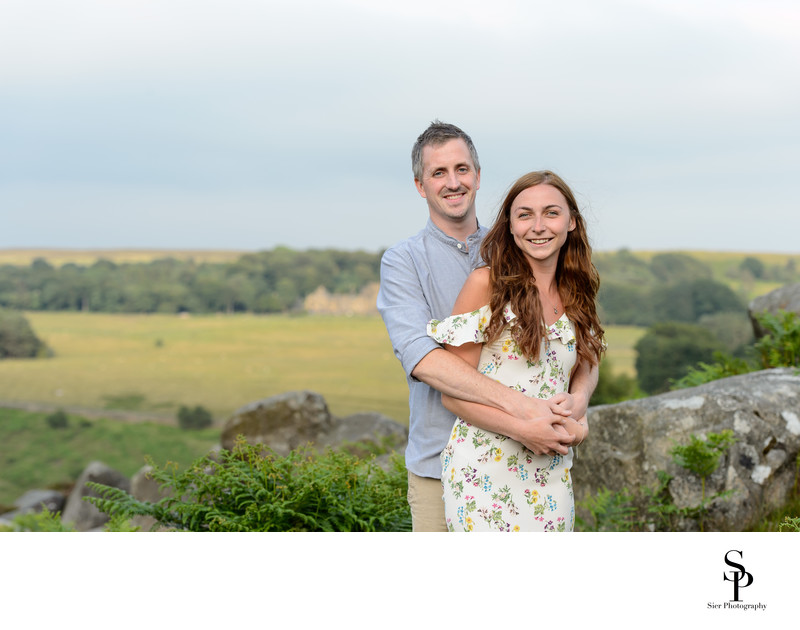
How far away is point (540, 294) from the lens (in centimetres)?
294

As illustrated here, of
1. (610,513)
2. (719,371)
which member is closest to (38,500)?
(610,513)

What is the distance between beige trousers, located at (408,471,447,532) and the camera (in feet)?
10.3

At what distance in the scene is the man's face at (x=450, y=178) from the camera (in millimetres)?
3102

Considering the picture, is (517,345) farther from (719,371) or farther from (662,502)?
(719,371)

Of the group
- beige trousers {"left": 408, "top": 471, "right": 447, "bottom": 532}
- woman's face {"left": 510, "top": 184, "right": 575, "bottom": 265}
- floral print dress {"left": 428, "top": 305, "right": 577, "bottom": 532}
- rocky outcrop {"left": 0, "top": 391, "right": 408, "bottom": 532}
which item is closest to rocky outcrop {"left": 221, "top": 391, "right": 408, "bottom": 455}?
rocky outcrop {"left": 0, "top": 391, "right": 408, "bottom": 532}

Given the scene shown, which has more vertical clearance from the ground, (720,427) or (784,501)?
A: (720,427)

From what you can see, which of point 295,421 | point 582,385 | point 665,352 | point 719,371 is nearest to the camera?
point 582,385

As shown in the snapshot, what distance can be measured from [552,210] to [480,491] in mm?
1135

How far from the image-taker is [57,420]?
56.8ft

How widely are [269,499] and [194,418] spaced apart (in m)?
12.4
